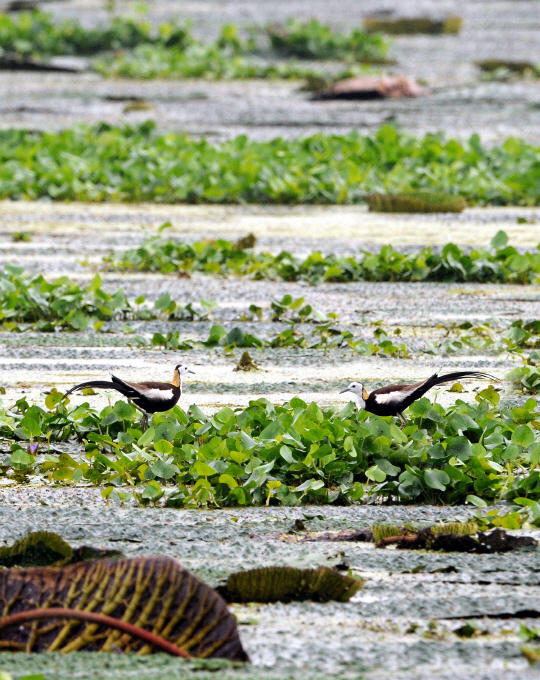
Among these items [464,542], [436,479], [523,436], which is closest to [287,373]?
[523,436]

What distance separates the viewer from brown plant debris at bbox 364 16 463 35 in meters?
20.3

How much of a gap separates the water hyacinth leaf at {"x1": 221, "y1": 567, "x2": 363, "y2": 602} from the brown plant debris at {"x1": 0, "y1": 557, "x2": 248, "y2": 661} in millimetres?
259

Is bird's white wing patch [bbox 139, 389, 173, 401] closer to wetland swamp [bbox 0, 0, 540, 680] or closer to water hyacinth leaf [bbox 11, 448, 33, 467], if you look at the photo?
wetland swamp [bbox 0, 0, 540, 680]

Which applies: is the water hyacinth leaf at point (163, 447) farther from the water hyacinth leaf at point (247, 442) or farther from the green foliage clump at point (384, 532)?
the green foliage clump at point (384, 532)

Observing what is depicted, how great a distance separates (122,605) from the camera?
3.01m

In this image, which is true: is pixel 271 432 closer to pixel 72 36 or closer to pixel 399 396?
pixel 399 396

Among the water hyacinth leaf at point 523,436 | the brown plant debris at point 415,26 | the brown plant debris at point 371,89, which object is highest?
the brown plant debris at point 415,26

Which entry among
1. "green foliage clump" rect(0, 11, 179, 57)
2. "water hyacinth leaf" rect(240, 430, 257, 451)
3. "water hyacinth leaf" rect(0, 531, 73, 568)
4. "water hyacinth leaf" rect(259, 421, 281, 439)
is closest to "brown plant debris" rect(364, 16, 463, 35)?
"green foliage clump" rect(0, 11, 179, 57)

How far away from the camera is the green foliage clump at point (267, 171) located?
10.6 m

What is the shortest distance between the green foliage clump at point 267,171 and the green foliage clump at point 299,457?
20.1 feet

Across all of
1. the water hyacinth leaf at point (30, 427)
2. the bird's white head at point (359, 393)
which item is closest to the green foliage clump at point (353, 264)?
the bird's white head at point (359, 393)

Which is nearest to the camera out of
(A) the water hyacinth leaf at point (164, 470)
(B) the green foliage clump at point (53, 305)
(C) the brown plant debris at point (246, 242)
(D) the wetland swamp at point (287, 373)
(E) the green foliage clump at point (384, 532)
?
(D) the wetland swamp at point (287, 373)

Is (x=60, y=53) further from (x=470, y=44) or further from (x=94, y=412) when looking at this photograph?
(x=94, y=412)

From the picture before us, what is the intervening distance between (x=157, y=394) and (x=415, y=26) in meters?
17.0
